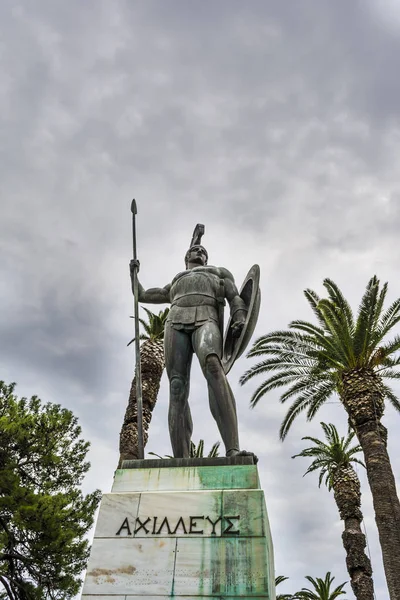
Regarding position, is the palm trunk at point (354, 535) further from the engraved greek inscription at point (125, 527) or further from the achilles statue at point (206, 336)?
the engraved greek inscription at point (125, 527)

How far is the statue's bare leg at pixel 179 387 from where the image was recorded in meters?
5.39

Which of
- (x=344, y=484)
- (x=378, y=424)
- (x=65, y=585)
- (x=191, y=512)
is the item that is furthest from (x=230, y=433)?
(x=344, y=484)

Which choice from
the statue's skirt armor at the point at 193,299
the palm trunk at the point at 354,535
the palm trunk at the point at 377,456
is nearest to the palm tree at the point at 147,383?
the palm trunk at the point at 377,456

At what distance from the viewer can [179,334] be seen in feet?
19.2

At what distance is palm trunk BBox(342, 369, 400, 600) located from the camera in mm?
14586

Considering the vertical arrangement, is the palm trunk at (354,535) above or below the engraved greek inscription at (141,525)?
above

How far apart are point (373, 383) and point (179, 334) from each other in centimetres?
1281

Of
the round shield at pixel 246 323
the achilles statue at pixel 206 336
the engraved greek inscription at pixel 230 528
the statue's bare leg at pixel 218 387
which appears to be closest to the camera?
the engraved greek inscription at pixel 230 528

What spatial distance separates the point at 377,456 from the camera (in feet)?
51.6

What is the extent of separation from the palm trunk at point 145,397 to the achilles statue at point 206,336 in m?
12.0

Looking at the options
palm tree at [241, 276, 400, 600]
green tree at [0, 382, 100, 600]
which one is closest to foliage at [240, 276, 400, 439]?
palm tree at [241, 276, 400, 600]

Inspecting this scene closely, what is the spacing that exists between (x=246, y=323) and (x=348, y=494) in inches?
745

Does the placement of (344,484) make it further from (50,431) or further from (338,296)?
(50,431)

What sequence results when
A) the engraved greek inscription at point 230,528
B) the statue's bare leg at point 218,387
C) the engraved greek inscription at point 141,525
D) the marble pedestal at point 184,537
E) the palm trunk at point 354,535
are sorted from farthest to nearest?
the palm trunk at point 354,535 → the statue's bare leg at point 218,387 → the engraved greek inscription at point 141,525 → the engraved greek inscription at point 230,528 → the marble pedestal at point 184,537
